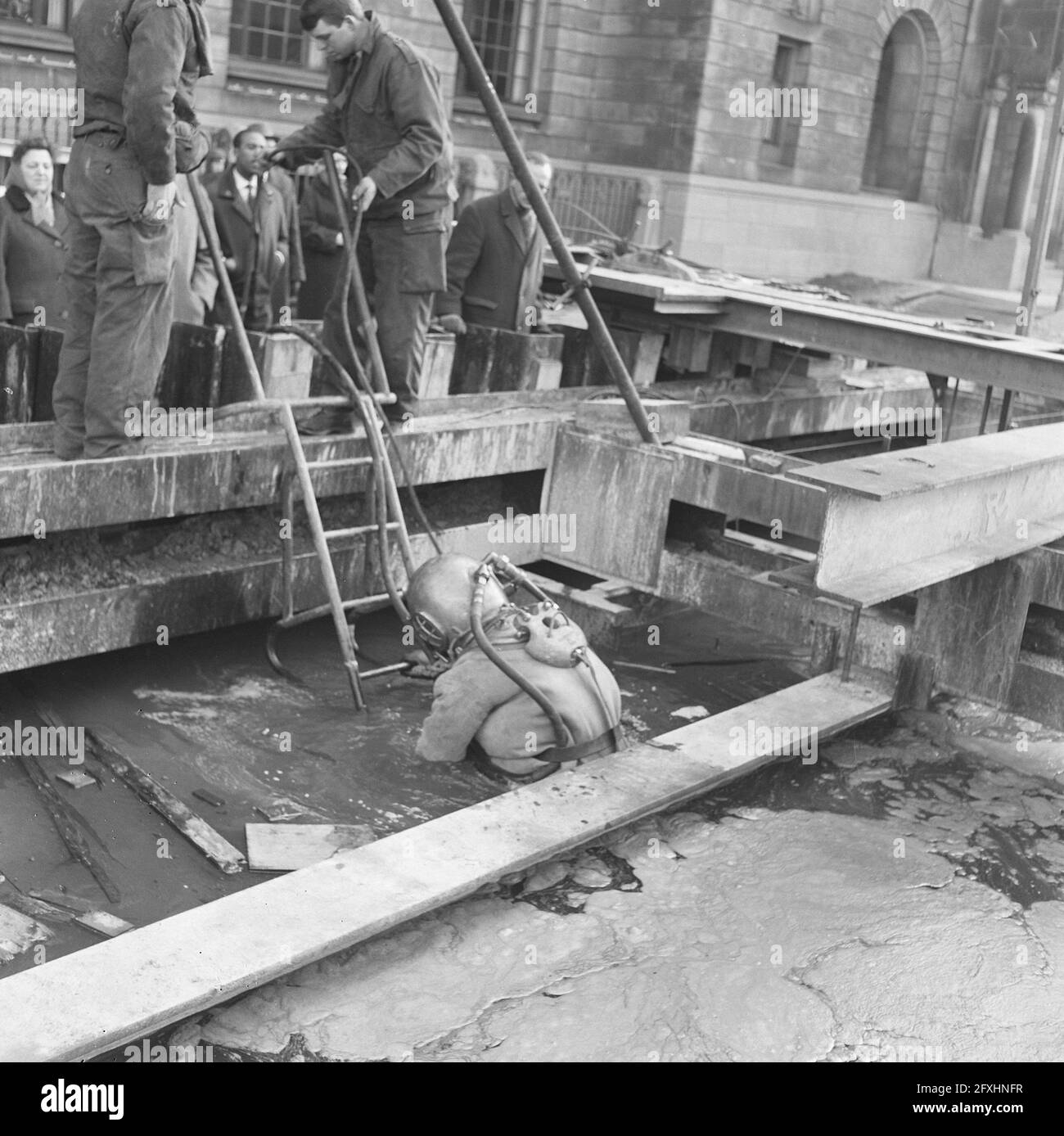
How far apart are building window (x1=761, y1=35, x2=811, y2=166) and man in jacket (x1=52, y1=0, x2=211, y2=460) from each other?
22.3m

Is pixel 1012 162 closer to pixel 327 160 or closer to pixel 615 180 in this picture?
pixel 615 180

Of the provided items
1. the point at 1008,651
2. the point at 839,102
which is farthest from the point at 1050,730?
the point at 839,102

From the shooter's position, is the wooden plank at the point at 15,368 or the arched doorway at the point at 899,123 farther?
the arched doorway at the point at 899,123

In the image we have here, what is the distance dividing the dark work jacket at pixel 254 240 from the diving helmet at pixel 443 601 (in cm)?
329

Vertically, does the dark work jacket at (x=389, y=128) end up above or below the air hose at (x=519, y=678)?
above

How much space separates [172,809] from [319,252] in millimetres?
5354

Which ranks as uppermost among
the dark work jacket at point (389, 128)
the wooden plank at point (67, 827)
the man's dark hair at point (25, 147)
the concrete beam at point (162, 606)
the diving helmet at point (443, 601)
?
the dark work jacket at point (389, 128)

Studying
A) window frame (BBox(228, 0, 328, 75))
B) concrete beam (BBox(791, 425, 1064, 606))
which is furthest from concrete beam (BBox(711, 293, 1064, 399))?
window frame (BBox(228, 0, 328, 75))

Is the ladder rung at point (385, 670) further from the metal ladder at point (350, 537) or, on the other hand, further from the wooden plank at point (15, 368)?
the wooden plank at point (15, 368)

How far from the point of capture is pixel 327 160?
22.0ft

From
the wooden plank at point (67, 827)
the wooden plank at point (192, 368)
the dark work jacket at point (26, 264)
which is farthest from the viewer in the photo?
the dark work jacket at point (26, 264)

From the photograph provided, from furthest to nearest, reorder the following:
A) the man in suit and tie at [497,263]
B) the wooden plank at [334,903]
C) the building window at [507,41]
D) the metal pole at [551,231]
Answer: the building window at [507,41]
the man in suit and tie at [497,263]
the metal pole at [551,231]
the wooden plank at [334,903]

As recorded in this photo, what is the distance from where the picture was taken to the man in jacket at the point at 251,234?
8.89 m

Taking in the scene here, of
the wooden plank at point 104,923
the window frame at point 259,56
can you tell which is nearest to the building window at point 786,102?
the window frame at point 259,56
